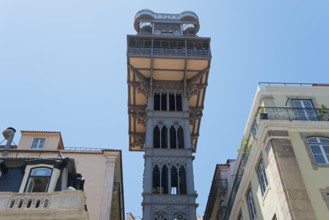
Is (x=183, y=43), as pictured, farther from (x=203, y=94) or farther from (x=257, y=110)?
(x=257, y=110)

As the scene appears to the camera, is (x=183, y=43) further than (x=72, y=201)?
Yes

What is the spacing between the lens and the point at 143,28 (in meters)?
46.6

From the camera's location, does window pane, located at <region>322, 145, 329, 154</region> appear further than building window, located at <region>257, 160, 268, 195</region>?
No

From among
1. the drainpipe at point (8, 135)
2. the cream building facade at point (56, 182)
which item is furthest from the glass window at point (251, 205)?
the drainpipe at point (8, 135)

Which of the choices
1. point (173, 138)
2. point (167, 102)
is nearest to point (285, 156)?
point (173, 138)

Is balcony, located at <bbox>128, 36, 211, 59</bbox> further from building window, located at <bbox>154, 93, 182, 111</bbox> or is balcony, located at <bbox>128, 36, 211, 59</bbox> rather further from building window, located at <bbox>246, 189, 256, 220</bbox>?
building window, located at <bbox>246, 189, 256, 220</bbox>

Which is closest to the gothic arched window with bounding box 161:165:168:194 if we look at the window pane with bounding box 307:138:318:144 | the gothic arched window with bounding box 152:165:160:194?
the gothic arched window with bounding box 152:165:160:194

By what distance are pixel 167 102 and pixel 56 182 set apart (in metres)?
24.6

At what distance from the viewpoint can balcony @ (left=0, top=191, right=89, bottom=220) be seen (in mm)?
14977

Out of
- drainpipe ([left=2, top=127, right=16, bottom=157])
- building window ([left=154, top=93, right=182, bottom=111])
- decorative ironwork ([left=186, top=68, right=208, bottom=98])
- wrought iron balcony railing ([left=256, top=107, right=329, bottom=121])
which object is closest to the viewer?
wrought iron balcony railing ([left=256, top=107, right=329, bottom=121])

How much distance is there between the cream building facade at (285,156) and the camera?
697 inches

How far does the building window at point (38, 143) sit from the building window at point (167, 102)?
1556cm

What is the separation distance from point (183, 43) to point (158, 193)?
16.8 m

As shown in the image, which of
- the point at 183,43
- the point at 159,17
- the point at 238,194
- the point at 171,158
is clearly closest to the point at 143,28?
the point at 159,17
